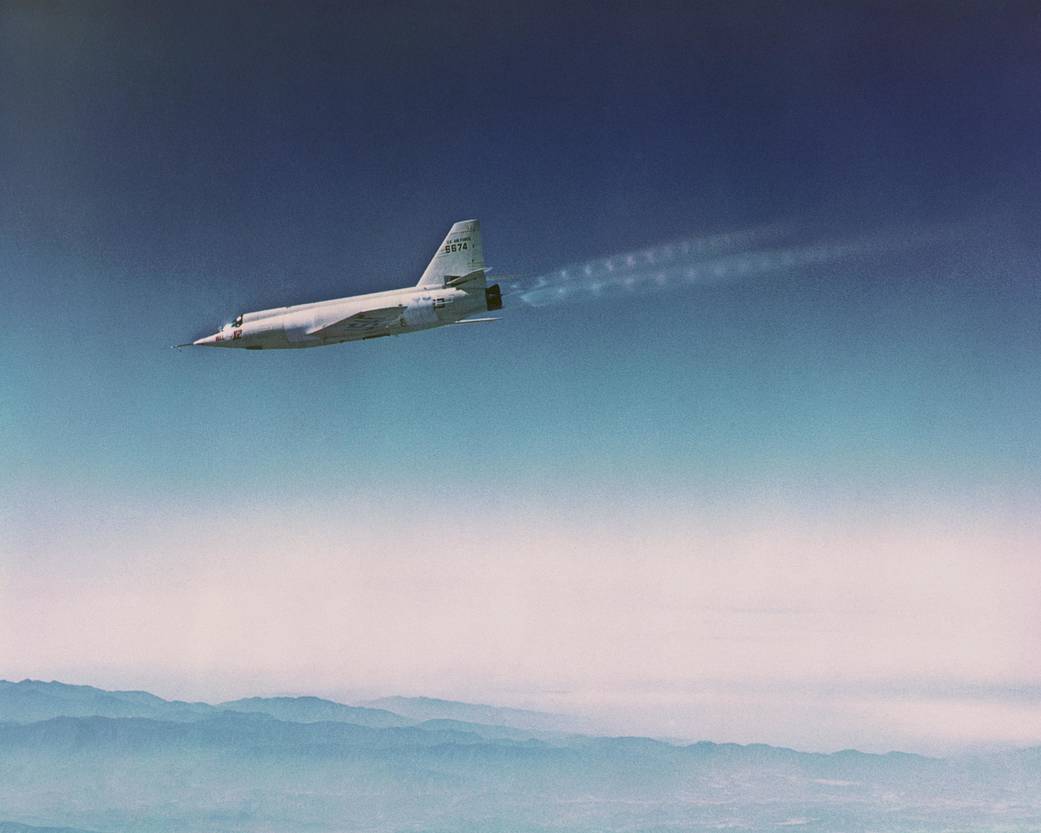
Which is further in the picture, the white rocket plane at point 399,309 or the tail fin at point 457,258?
the tail fin at point 457,258

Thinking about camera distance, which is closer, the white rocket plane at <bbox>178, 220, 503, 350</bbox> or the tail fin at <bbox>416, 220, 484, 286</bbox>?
the white rocket plane at <bbox>178, 220, 503, 350</bbox>

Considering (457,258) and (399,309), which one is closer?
(399,309)

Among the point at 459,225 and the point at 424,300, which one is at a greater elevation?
the point at 459,225

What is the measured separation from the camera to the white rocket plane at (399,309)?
38562 millimetres

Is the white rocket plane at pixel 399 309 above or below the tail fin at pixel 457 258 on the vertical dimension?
below

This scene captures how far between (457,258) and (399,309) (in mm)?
3472

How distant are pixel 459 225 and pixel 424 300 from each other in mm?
4273

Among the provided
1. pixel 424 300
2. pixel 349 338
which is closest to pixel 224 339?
pixel 349 338

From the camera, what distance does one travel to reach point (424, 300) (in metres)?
38.5

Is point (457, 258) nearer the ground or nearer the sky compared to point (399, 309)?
nearer the sky

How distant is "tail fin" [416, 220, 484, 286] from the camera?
3950 cm

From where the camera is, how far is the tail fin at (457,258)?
39500mm

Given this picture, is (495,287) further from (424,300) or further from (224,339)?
(224,339)

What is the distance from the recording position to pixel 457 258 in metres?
39.8
